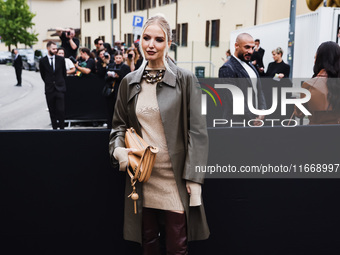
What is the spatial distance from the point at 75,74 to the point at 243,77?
726cm

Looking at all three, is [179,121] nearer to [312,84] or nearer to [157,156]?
[157,156]

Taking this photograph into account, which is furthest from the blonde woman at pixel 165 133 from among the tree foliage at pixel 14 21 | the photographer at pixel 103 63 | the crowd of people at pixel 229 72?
the tree foliage at pixel 14 21

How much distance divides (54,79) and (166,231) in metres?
6.73

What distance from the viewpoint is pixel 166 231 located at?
2.56m

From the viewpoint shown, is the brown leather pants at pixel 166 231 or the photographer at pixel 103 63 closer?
the brown leather pants at pixel 166 231

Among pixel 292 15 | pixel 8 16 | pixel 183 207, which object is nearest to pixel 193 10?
pixel 292 15

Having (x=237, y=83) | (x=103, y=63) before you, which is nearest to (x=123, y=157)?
(x=237, y=83)

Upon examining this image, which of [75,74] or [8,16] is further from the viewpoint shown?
[8,16]

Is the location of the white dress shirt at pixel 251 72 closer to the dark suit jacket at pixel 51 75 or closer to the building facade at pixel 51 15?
the dark suit jacket at pixel 51 75

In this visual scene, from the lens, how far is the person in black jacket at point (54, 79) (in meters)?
8.58

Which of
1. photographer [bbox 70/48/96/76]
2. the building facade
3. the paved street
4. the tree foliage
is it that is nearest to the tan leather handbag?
photographer [bbox 70/48/96/76]

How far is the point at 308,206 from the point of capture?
3193mm

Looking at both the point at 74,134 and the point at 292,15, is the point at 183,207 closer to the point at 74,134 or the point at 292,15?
the point at 74,134

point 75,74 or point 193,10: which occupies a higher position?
point 193,10
